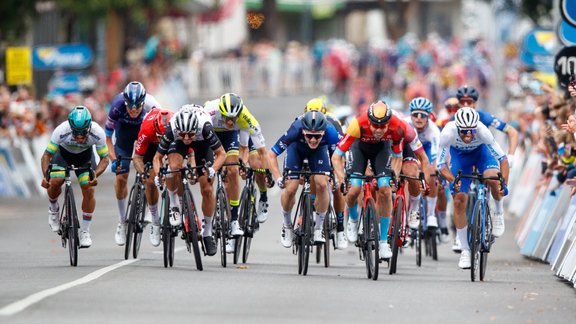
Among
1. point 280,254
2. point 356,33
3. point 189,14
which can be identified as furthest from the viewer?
point 356,33

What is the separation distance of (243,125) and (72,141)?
6.17 feet

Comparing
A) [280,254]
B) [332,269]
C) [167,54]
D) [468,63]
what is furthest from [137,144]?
[468,63]

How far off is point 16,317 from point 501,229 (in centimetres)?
694

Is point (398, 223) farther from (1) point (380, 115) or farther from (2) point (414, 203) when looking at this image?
(2) point (414, 203)

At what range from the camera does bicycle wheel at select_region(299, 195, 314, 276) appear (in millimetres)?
16938

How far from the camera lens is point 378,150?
17625 mm

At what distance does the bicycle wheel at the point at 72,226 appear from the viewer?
1750 cm

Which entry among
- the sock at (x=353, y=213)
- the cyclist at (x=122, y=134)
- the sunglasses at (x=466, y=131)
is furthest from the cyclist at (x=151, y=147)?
the sunglasses at (x=466, y=131)

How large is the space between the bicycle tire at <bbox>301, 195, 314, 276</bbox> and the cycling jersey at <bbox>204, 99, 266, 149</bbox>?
126 cm

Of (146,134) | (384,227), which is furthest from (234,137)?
(384,227)

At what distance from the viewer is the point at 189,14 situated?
63250mm

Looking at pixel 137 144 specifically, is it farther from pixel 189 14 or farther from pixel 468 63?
pixel 189 14

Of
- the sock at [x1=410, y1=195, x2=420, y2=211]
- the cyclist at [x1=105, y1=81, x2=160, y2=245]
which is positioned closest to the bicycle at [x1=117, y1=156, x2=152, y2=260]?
the cyclist at [x1=105, y1=81, x2=160, y2=245]

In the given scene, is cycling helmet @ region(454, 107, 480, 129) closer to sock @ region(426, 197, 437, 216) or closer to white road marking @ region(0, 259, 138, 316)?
sock @ region(426, 197, 437, 216)
